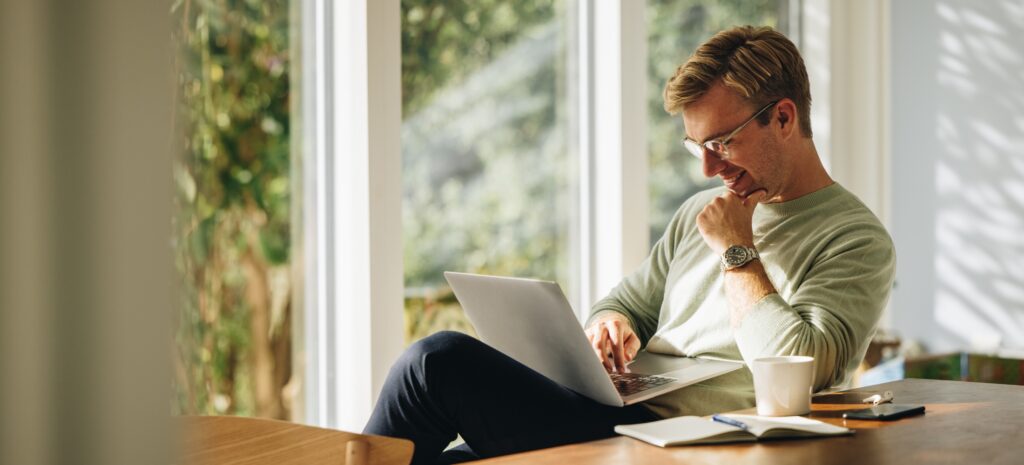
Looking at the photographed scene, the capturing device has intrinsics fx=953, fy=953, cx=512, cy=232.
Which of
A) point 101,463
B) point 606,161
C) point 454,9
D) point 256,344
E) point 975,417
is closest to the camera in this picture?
point 101,463

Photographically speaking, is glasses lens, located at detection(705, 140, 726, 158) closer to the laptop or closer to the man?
the man

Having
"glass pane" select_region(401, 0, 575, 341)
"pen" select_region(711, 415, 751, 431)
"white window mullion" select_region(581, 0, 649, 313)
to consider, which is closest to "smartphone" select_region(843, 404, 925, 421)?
"pen" select_region(711, 415, 751, 431)

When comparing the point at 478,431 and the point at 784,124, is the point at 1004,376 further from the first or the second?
the point at 478,431

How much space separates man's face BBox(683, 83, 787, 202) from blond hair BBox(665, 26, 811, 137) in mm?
16

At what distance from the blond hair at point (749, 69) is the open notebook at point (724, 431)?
756mm

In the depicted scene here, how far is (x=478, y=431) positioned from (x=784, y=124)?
2.52ft

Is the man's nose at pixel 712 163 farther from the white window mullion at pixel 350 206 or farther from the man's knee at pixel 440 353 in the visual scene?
the white window mullion at pixel 350 206

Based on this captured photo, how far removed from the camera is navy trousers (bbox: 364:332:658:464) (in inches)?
53.0

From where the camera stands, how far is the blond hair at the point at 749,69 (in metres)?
1.63

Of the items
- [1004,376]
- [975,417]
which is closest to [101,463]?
[975,417]

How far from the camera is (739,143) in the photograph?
166cm

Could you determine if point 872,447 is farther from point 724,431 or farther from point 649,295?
point 649,295

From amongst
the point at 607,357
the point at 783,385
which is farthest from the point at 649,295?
the point at 783,385

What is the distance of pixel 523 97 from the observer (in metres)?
2.49
